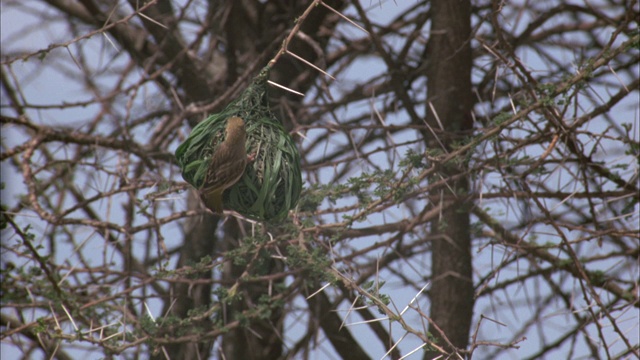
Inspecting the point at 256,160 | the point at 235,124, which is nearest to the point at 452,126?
the point at 256,160

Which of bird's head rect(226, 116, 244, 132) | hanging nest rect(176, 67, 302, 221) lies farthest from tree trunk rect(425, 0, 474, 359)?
bird's head rect(226, 116, 244, 132)


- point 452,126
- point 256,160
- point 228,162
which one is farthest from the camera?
point 452,126

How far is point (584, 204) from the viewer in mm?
3953

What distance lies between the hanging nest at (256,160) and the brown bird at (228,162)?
8 centimetres

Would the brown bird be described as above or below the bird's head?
below

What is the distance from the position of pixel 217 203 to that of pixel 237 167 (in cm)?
14

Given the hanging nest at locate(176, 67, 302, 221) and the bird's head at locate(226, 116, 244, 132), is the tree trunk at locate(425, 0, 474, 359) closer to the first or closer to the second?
the hanging nest at locate(176, 67, 302, 221)

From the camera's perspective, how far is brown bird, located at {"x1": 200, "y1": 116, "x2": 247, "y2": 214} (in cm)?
240

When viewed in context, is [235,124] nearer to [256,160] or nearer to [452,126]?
[256,160]

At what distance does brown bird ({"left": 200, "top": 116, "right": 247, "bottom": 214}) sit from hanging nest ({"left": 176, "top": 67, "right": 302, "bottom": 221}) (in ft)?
0.27

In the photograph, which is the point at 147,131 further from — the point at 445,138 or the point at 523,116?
the point at 523,116

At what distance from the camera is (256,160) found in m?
2.57

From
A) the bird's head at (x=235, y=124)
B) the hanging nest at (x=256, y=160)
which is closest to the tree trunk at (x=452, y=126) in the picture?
the hanging nest at (x=256, y=160)

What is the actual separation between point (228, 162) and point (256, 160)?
161 millimetres
